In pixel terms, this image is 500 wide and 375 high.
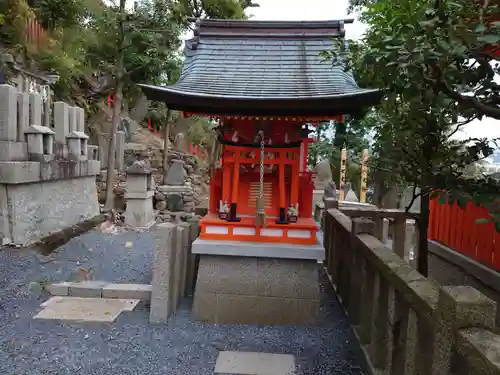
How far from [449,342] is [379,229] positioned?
15.9 feet

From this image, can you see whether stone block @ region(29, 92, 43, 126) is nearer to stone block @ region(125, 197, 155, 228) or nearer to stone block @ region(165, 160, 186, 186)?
stone block @ region(125, 197, 155, 228)

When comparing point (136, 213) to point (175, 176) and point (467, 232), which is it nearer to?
point (175, 176)

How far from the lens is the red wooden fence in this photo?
4.94 meters

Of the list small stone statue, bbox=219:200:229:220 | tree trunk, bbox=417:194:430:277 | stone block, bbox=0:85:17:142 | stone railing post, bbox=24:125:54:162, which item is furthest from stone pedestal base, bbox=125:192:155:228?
tree trunk, bbox=417:194:430:277

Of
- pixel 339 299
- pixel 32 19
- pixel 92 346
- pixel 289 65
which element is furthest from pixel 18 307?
pixel 32 19

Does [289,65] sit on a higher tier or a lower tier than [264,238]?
higher

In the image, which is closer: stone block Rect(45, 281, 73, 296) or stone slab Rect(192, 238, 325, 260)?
stone slab Rect(192, 238, 325, 260)

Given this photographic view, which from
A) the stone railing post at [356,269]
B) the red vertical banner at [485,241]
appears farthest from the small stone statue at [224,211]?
the red vertical banner at [485,241]

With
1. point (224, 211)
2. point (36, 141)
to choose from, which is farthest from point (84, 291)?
point (36, 141)

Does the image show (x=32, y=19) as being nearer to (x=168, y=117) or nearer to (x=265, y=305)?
(x=168, y=117)

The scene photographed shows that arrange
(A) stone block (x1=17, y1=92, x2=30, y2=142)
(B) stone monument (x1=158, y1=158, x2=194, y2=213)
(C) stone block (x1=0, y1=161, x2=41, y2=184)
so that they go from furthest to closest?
(B) stone monument (x1=158, y1=158, x2=194, y2=213) → (A) stone block (x1=17, y1=92, x2=30, y2=142) → (C) stone block (x1=0, y1=161, x2=41, y2=184)

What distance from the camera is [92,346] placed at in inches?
170

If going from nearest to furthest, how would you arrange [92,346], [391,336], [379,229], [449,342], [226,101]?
1. [449,342]
2. [391,336]
3. [92,346]
4. [226,101]
5. [379,229]

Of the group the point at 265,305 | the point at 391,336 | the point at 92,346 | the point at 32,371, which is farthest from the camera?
the point at 265,305
